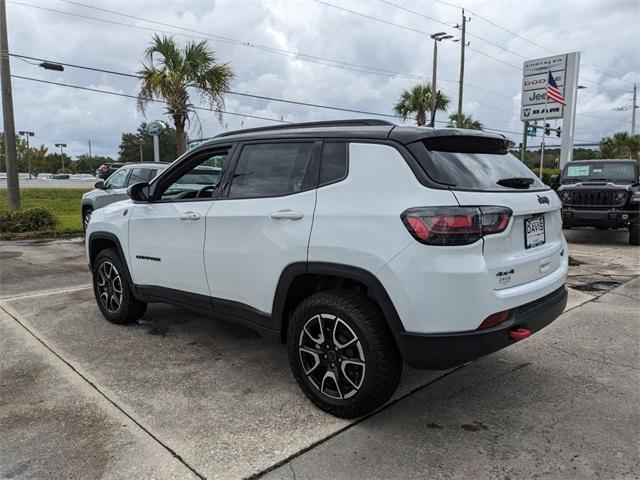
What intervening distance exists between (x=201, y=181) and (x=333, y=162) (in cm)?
224

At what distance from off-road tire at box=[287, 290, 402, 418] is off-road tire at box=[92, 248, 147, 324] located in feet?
7.53

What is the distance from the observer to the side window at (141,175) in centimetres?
1014

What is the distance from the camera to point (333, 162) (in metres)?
3.09

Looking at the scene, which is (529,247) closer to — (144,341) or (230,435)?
(230,435)

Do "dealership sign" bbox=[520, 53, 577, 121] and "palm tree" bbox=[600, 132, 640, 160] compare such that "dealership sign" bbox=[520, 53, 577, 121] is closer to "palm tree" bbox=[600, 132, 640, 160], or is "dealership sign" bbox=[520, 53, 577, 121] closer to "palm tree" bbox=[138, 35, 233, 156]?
"palm tree" bbox=[138, 35, 233, 156]

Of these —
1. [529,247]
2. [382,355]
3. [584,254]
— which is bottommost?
[584,254]

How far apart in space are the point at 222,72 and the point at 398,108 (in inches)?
650

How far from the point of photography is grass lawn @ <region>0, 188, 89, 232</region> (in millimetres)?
13111

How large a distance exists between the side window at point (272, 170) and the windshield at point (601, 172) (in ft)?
35.7

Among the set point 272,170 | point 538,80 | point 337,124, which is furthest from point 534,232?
point 538,80

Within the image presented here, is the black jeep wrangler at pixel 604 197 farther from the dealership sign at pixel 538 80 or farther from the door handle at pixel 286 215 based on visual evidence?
the dealership sign at pixel 538 80

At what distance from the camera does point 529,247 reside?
9.70 ft

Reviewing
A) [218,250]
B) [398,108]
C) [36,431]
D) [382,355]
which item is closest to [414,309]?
[382,355]

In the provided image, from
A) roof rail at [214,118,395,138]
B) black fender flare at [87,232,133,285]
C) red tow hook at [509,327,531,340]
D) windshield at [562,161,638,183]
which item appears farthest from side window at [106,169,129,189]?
windshield at [562,161,638,183]
